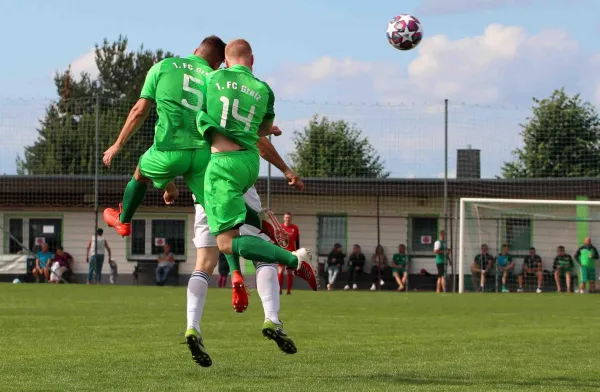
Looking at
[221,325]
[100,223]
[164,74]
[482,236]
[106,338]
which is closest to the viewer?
[164,74]

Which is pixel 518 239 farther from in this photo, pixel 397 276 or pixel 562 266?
pixel 397 276

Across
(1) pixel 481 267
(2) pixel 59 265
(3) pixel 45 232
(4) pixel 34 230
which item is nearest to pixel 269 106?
(1) pixel 481 267

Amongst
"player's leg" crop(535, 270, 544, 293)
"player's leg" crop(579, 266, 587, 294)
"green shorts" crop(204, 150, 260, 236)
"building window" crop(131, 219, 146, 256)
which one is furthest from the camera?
"building window" crop(131, 219, 146, 256)

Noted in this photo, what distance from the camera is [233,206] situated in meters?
7.66

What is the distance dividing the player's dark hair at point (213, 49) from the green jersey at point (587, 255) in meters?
22.4

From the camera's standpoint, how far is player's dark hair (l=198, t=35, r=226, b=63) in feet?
28.3

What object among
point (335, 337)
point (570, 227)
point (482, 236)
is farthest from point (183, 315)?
point (570, 227)

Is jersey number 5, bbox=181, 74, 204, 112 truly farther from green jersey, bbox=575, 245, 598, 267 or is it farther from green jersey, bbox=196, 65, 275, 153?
green jersey, bbox=575, 245, 598, 267

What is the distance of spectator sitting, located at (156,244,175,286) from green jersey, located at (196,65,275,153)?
85.4 ft

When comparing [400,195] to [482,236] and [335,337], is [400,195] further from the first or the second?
[335,337]

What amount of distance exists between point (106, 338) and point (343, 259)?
2259 centimetres

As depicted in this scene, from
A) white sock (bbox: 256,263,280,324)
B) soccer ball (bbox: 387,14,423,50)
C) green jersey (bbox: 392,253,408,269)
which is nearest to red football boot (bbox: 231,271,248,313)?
white sock (bbox: 256,263,280,324)

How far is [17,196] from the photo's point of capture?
3738 centimetres

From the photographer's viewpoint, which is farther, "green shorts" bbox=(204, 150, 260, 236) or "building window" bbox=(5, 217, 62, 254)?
"building window" bbox=(5, 217, 62, 254)
